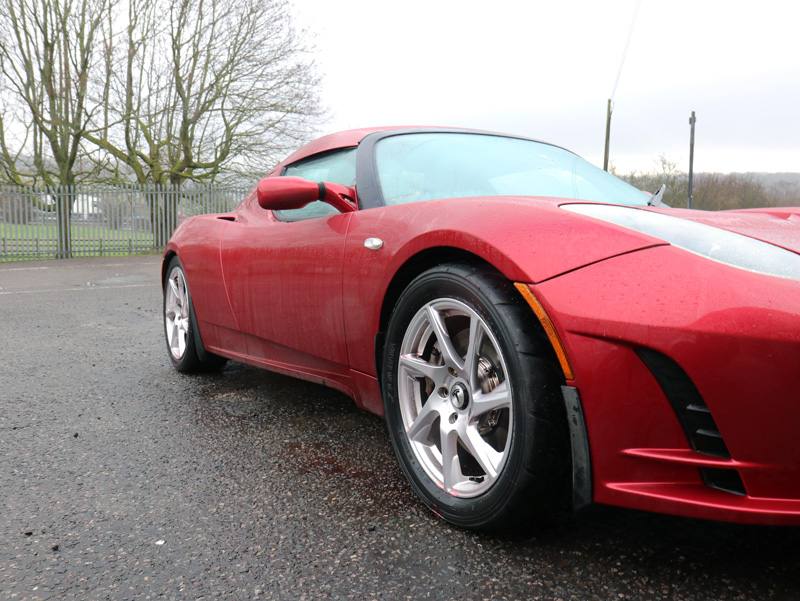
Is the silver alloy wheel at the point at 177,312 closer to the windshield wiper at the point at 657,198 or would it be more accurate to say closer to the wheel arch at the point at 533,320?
the wheel arch at the point at 533,320

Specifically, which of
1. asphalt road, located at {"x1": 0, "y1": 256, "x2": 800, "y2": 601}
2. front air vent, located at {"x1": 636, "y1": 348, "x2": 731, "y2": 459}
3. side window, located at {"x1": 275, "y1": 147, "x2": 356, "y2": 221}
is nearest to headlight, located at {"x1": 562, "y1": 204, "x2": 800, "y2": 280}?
front air vent, located at {"x1": 636, "y1": 348, "x2": 731, "y2": 459}

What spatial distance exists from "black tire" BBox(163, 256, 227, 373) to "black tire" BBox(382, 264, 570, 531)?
1889mm

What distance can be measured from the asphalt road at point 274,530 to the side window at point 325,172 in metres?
0.88

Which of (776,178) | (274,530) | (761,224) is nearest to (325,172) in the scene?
(274,530)

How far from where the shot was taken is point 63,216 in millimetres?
18312

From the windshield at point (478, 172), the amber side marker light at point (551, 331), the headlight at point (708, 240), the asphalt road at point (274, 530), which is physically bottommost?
the asphalt road at point (274, 530)

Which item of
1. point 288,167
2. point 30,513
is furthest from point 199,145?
point 30,513

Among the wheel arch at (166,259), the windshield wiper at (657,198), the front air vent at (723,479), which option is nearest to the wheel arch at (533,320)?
the front air vent at (723,479)

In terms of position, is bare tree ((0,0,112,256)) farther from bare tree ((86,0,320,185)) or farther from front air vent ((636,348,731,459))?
front air vent ((636,348,731,459))

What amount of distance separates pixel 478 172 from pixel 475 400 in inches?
40.8

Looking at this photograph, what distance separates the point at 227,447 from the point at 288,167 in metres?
1.46

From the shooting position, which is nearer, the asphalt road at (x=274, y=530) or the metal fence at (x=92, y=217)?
the asphalt road at (x=274, y=530)

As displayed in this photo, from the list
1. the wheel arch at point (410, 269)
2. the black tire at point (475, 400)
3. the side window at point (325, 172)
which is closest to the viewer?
the black tire at point (475, 400)

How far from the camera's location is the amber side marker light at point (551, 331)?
153 cm
